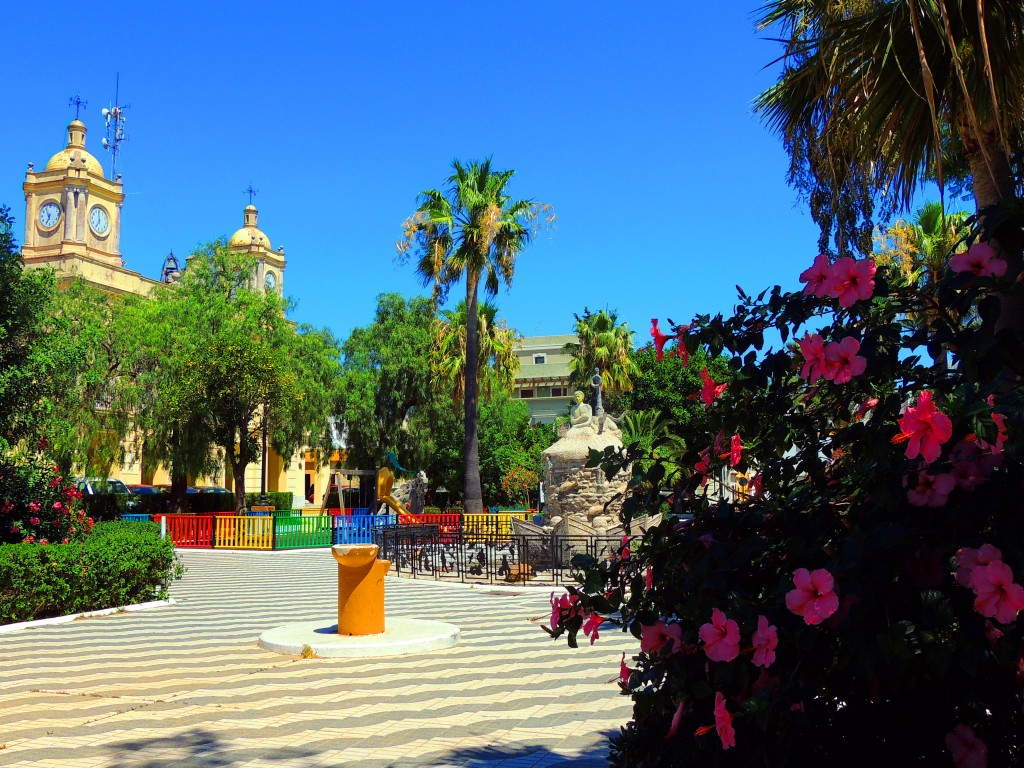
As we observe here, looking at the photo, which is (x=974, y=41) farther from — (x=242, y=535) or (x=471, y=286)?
(x=242, y=535)

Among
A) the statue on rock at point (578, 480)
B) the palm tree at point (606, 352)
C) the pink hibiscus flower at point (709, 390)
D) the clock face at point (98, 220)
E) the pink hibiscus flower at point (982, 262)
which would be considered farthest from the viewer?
the clock face at point (98, 220)

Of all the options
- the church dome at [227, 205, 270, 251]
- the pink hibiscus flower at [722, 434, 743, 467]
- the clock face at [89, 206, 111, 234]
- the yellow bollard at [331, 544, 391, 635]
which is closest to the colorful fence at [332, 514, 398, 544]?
the yellow bollard at [331, 544, 391, 635]

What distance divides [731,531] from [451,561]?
16631 mm

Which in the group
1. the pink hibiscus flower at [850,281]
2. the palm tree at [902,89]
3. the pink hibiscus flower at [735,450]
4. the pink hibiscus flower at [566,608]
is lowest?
the pink hibiscus flower at [566,608]

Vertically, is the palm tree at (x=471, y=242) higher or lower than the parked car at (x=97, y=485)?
higher

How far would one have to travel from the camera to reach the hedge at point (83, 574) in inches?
439

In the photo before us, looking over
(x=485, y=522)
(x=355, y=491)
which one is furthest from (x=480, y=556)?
(x=355, y=491)

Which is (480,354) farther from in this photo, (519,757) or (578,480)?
(519,757)

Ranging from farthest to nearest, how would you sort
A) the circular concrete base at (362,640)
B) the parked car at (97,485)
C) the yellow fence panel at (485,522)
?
the parked car at (97,485)
the yellow fence panel at (485,522)
the circular concrete base at (362,640)

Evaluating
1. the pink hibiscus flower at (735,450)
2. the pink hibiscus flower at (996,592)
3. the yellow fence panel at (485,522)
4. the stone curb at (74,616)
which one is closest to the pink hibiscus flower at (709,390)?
the pink hibiscus flower at (735,450)

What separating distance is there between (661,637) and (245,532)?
79.2 feet

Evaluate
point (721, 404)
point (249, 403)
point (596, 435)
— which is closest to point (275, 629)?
point (721, 404)

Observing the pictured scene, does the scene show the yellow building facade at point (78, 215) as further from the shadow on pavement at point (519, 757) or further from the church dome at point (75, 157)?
the shadow on pavement at point (519, 757)

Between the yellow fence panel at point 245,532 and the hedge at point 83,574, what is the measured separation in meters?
11.2
